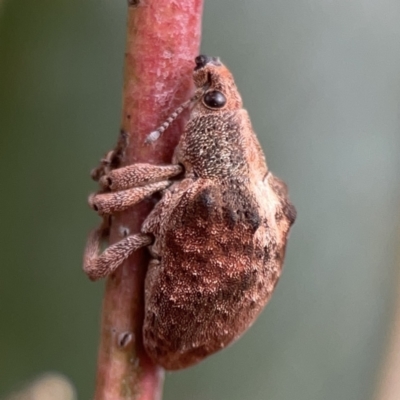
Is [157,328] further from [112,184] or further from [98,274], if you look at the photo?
[112,184]

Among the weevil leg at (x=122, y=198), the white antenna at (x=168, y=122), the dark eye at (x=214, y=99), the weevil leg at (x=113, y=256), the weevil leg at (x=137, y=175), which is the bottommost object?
the weevil leg at (x=113, y=256)

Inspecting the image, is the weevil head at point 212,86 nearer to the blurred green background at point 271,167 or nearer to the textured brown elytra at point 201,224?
the textured brown elytra at point 201,224

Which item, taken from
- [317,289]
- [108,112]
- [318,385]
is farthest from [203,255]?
[318,385]

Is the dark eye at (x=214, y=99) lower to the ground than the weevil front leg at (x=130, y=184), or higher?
higher

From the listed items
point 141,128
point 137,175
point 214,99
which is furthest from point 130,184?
point 214,99

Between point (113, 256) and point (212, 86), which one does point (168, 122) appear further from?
point (113, 256)

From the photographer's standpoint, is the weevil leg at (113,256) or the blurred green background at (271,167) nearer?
the weevil leg at (113,256)

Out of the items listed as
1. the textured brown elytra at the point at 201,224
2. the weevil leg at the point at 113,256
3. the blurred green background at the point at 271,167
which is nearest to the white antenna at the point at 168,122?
the textured brown elytra at the point at 201,224
